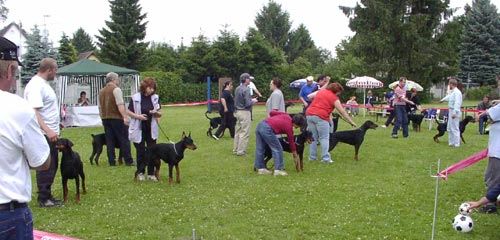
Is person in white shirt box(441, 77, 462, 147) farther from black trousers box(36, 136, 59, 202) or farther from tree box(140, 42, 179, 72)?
tree box(140, 42, 179, 72)

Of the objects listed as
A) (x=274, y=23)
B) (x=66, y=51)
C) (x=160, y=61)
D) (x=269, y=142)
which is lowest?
(x=269, y=142)

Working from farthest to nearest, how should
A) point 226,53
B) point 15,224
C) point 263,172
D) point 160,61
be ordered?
point 160,61, point 226,53, point 263,172, point 15,224

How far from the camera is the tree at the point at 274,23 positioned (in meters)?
64.1

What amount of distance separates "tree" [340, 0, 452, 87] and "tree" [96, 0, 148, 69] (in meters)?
18.8

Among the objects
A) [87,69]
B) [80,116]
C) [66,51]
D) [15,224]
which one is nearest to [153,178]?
[15,224]

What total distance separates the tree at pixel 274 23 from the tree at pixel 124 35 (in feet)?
79.0

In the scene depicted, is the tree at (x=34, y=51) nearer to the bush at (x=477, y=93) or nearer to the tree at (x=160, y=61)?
the tree at (x=160, y=61)

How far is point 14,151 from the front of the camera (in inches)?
95.9

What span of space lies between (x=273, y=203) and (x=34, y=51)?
32955 mm

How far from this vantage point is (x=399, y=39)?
3453 cm

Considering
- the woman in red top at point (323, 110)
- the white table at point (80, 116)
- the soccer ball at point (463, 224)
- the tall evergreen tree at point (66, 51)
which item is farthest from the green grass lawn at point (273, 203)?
the tall evergreen tree at point (66, 51)

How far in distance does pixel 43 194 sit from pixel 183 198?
1.81 meters

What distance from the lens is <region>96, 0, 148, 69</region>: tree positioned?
42344 millimetres

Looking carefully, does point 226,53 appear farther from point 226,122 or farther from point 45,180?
point 45,180
